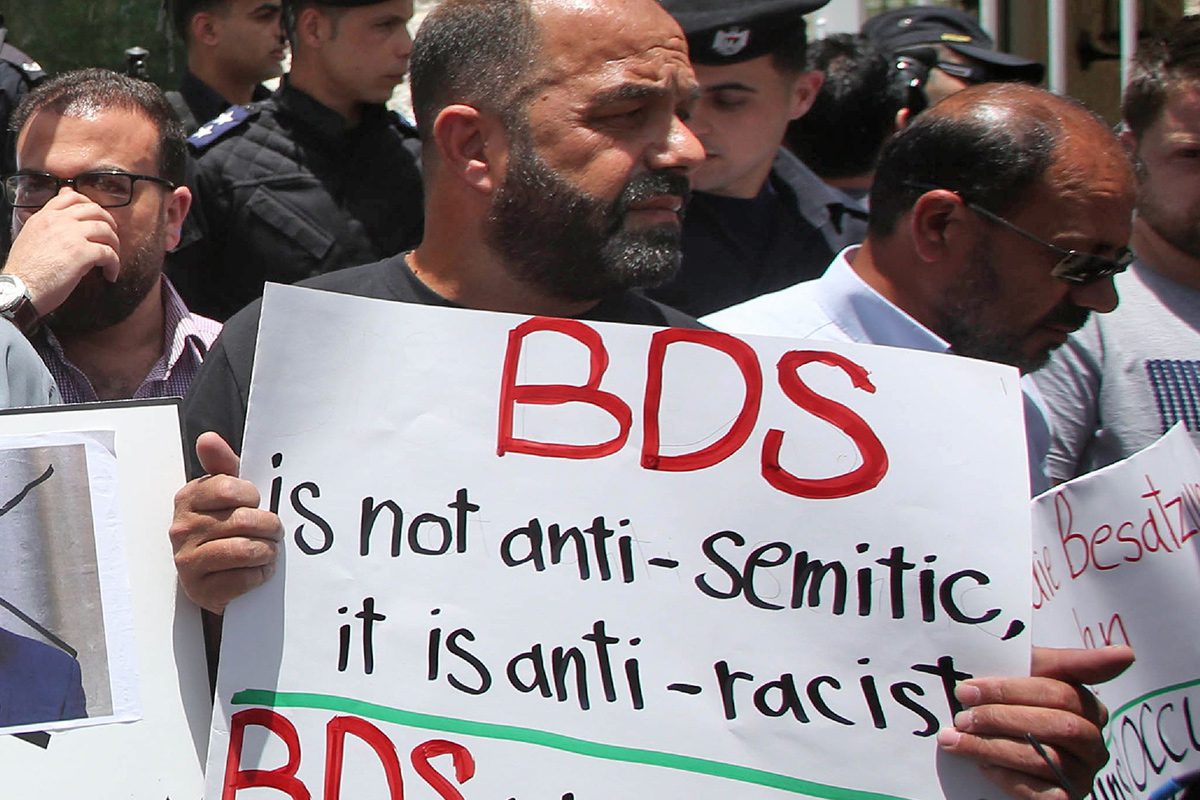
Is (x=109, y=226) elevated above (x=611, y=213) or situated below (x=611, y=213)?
below

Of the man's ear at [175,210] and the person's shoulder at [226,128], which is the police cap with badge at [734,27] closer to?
the person's shoulder at [226,128]

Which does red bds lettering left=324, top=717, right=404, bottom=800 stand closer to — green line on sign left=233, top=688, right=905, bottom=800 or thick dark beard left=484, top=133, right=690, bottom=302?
green line on sign left=233, top=688, right=905, bottom=800

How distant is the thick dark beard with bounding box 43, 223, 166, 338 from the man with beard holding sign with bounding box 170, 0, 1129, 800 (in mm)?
686

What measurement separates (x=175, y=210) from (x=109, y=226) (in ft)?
0.85

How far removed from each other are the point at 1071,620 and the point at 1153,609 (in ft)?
0.56

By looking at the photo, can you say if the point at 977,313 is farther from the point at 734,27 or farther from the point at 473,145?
the point at 734,27

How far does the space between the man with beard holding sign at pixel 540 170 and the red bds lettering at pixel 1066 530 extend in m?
0.58

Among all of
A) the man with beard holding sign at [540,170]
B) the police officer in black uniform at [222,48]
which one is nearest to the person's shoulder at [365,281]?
the man with beard holding sign at [540,170]

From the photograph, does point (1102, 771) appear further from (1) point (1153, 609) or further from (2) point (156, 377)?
(2) point (156, 377)

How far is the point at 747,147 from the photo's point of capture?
138 inches

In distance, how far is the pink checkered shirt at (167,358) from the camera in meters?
2.57

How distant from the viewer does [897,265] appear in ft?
8.00

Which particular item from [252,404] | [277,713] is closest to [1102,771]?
[277,713]

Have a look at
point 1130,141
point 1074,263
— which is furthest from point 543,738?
point 1130,141
